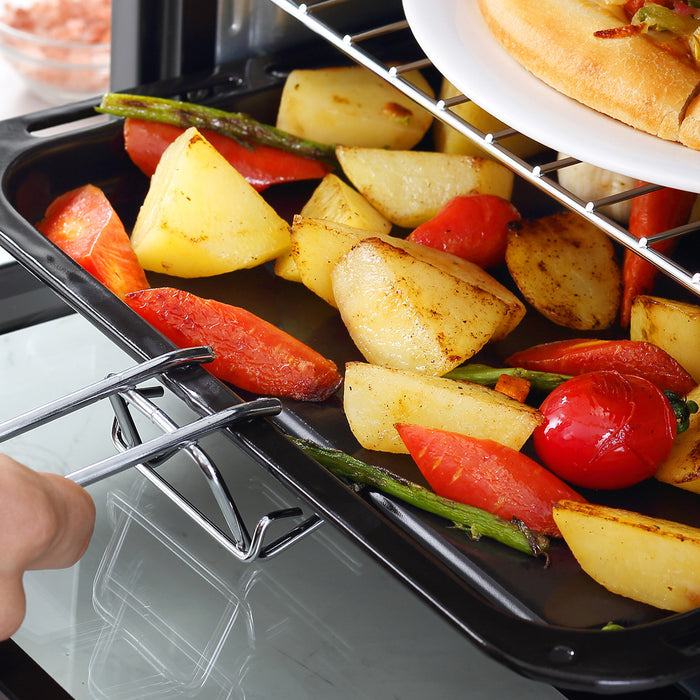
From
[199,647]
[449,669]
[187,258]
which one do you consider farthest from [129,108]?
[449,669]

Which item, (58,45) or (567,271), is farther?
(58,45)

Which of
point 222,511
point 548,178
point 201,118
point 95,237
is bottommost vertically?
point 222,511

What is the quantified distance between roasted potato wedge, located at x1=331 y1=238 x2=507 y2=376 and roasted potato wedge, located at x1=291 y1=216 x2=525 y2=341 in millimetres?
43

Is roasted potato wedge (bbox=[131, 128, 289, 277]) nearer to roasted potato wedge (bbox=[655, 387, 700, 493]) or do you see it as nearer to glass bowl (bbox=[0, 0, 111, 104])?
roasted potato wedge (bbox=[655, 387, 700, 493])

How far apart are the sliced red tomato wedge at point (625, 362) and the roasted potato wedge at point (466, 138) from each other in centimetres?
45

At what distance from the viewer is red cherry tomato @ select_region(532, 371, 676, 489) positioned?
102cm

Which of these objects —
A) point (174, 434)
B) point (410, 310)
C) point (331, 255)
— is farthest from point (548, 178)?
point (174, 434)

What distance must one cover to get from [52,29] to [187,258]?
1317 millimetres

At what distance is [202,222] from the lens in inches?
52.0

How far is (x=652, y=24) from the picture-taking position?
101 centimetres

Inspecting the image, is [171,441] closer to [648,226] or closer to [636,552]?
[636,552]

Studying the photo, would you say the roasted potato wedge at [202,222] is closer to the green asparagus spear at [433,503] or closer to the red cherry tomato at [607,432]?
the green asparagus spear at [433,503]

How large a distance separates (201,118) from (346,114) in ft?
0.74

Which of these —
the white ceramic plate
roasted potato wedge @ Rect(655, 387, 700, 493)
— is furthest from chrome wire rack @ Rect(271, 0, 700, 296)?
roasted potato wedge @ Rect(655, 387, 700, 493)
